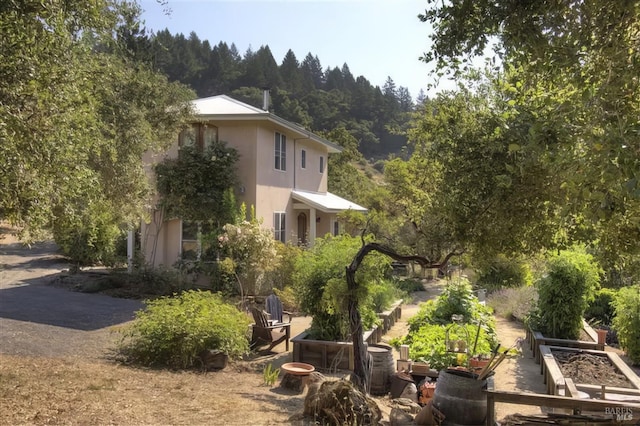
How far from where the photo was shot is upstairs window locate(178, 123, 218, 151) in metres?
18.2

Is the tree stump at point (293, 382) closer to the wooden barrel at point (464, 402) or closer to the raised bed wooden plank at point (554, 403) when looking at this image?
the wooden barrel at point (464, 402)

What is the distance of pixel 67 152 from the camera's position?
536 centimetres

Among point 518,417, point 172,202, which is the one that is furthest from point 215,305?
point 172,202

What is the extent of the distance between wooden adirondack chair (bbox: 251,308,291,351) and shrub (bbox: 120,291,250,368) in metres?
0.85

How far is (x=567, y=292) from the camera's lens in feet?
35.7

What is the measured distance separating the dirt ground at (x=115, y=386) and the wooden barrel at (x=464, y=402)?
3.84 ft

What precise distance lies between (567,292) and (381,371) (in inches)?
204

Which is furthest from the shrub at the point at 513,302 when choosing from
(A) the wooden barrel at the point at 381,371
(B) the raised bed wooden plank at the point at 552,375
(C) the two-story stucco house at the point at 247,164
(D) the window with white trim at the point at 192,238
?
(D) the window with white trim at the point at 192,238

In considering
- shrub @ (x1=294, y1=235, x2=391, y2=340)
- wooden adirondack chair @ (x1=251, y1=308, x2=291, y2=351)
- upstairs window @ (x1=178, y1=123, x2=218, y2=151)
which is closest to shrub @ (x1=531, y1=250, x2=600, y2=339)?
shrub @ (x1=294, y1=235, x2=391, y2=340)

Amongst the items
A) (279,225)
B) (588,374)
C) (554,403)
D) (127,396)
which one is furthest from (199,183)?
(554,403)

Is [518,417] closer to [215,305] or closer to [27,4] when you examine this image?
[215,305]

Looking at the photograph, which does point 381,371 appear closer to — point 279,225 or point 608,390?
point 608,390

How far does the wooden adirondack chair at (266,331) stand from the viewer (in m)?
10.2

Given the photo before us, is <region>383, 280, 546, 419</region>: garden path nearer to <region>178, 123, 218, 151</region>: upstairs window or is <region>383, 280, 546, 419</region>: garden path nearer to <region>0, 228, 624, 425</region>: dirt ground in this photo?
<region>0, 228, 624, 425</region>: dirt ground
